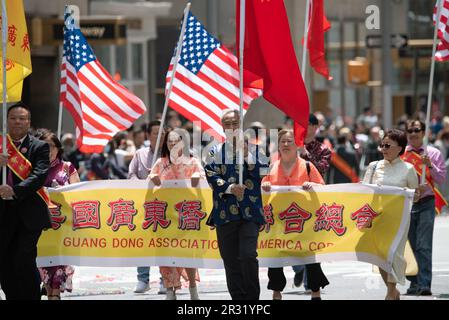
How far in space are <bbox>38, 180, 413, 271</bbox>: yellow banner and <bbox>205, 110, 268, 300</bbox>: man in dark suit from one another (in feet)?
4.34

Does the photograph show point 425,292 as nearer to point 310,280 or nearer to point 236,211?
point 310,280

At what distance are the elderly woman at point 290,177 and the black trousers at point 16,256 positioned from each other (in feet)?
8.27

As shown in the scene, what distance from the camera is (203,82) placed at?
49.6 feet

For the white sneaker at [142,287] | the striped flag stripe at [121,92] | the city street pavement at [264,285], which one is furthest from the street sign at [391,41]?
the white sneaker at [142,287]

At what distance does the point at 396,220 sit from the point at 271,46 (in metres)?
1.99

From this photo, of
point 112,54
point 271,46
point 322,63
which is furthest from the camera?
point 112,54

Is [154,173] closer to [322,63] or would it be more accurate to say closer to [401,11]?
[322,63]

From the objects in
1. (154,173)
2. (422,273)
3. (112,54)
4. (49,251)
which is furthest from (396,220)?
(112,54)

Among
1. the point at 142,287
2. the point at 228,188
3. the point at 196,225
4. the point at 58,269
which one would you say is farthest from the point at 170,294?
the point at 228,188

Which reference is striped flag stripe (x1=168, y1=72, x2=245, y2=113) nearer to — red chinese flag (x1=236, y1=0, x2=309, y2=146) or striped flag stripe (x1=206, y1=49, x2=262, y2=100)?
striped flag stripe (x1=206, y1=49, x2=262, y2=100)

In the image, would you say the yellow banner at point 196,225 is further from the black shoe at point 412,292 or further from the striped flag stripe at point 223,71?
the striped flag stripe at point 223,71

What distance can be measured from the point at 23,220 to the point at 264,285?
173 inches

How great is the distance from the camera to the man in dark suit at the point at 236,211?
455 inches

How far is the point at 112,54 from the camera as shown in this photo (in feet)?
110
